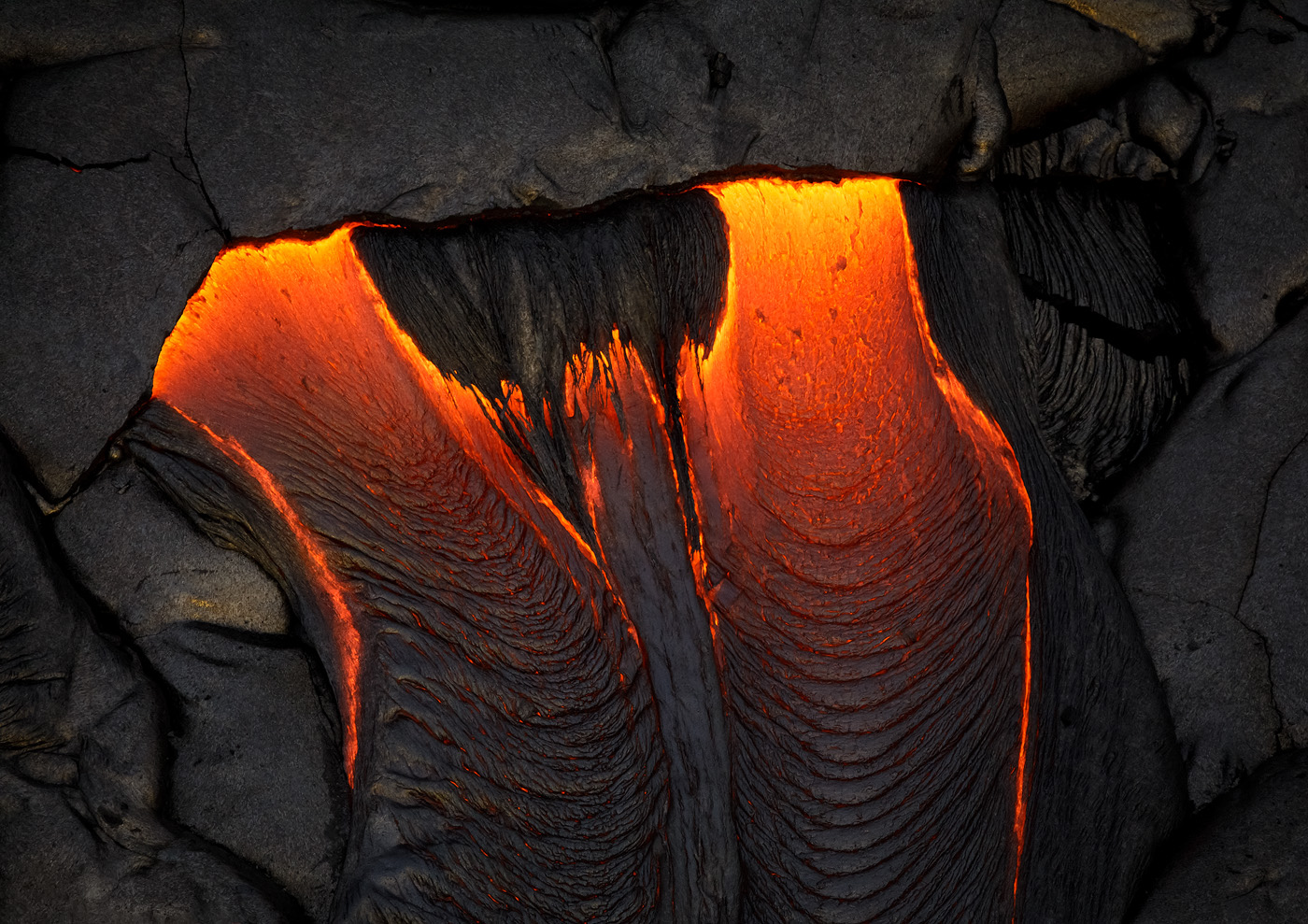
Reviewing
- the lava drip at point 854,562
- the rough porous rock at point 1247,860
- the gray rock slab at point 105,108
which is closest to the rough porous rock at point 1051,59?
the lava drip at point 854,562

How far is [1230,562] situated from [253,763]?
1.65 meters

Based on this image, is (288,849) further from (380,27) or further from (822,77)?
(822,77)

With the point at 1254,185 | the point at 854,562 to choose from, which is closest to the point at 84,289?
the point at 854,562

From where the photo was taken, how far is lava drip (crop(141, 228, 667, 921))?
4.60 feet

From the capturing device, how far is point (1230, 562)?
1.65 metres

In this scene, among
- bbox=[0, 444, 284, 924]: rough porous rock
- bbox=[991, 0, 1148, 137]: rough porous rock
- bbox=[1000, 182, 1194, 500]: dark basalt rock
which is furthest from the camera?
bbox=[1000, 182, 1194, 500]: dark basalt rock

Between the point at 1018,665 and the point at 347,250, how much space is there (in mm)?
1262

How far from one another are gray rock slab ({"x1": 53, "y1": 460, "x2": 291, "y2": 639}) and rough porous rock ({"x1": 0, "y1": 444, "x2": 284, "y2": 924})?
0.04 metres

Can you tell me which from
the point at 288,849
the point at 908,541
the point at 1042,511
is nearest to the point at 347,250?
the point at 288,849

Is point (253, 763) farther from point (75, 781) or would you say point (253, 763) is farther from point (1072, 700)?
point (1072, 700)

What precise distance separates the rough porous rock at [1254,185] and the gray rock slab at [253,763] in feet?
5.64

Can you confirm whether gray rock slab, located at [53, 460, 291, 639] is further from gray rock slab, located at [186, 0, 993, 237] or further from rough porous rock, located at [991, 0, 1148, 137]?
rough porous rock, located at [991, 0, 1148, 137]

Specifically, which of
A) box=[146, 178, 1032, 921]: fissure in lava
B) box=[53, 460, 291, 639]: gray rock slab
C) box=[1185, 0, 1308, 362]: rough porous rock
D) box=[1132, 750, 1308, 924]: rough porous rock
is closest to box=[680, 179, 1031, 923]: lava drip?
box=[146, 178, 1032, 921]: fissure in lava

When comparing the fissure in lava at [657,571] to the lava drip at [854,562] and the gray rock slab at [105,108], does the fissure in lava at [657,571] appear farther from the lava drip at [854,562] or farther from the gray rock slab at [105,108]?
the gray rock slab at [105,108]
